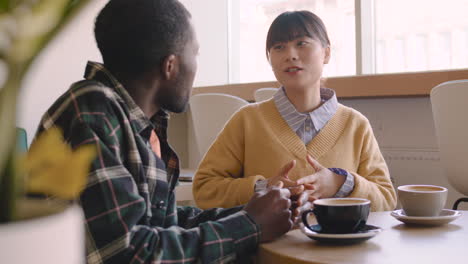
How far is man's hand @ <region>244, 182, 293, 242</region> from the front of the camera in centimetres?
102

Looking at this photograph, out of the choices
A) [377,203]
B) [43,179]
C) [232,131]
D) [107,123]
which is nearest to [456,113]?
[377,203]

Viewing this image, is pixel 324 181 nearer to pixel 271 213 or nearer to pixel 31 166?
pixel 271 213

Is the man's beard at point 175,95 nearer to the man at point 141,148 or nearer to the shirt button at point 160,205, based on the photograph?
the man at point 141,148

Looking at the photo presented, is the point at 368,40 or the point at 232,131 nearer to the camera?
the point at 232,131

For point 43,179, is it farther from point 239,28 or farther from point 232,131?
point 239,28

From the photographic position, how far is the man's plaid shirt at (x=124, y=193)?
2.82 feet

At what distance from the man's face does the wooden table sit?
378mm

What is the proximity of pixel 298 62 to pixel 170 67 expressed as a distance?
0.77 meters

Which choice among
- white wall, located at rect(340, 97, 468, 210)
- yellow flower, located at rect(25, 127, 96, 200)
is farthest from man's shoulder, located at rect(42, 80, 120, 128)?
Answer: white wall, located at rect(340, 97, 468, 210)

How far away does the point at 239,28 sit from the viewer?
17.3 ft

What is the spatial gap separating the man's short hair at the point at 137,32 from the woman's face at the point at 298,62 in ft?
2.48

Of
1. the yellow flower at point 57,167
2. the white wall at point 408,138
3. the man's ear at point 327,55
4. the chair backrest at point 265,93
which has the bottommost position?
the white wall at point 408,138

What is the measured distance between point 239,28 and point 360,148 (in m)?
3.71

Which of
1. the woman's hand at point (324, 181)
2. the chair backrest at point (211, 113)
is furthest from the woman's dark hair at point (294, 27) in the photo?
the chair backrest at point (211, 113)
